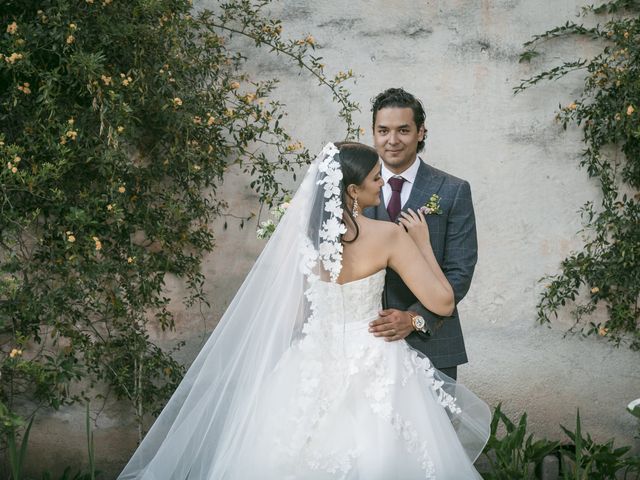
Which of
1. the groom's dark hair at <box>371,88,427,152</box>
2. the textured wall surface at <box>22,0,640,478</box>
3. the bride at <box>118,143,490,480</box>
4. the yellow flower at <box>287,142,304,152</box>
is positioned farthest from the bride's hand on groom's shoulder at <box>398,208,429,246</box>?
the textured wall surface at <box>22,0,640,478</box>

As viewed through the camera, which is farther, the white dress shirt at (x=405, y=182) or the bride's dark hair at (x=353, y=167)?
the white dress shirt at (x=405, y=182)

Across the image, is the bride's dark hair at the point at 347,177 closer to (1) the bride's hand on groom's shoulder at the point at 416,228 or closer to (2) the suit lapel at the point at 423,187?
(1) the bride's hand on groom's shoulder at the point at 416,228

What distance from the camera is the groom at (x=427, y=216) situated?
3465mm

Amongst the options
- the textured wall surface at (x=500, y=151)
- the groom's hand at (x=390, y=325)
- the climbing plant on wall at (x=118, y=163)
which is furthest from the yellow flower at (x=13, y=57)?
the groom's hand at (x=390, y=325)

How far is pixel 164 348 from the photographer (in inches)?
187

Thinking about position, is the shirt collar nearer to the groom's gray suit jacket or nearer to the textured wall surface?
the groom's gray suit jacket

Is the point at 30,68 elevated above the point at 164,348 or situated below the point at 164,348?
above

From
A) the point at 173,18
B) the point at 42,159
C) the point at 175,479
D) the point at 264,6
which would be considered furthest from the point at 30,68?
the point at 175,479

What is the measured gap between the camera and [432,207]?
3449mm

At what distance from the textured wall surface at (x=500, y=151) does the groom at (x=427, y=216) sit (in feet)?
4.11

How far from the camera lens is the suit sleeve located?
3.45 m

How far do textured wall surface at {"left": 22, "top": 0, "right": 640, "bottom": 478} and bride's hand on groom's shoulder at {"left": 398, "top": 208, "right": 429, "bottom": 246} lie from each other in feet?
5.31

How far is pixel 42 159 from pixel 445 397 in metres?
2.16

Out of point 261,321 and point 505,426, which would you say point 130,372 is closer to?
point 261,321
